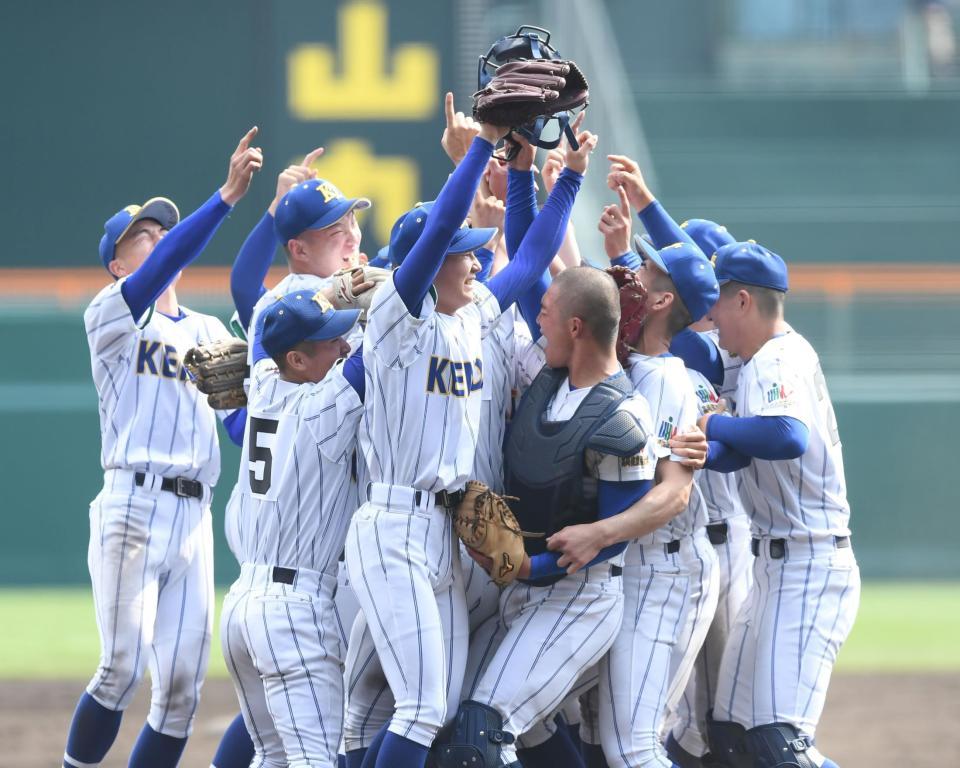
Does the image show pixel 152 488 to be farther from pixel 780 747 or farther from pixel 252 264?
pixel 780 747

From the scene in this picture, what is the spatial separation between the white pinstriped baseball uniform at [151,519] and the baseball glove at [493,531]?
1249mm

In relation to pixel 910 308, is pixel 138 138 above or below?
above

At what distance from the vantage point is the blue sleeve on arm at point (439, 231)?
126 inches

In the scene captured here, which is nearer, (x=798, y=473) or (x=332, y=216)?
(x=798, y=473)

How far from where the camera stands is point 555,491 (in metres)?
3.40

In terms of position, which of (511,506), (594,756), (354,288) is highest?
(354,288)

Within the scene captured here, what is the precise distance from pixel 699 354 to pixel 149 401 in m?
1.58

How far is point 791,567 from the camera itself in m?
3.78

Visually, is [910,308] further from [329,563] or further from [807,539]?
[329,563]

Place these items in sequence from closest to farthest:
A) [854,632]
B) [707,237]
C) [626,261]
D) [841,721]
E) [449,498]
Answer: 1. [449,498]
2. [626,261]
3. [707,237]
4. [841,721]
5. [854,632]

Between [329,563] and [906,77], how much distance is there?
1148 cm

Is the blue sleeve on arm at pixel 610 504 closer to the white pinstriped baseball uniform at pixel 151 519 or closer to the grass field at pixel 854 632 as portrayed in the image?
the white pinstriped baseball uniform at pixel 151 519

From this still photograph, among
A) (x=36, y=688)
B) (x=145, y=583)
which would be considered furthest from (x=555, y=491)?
(x=36, y=688)

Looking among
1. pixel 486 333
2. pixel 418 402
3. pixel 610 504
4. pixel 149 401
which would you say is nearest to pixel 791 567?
pixel 610 504
